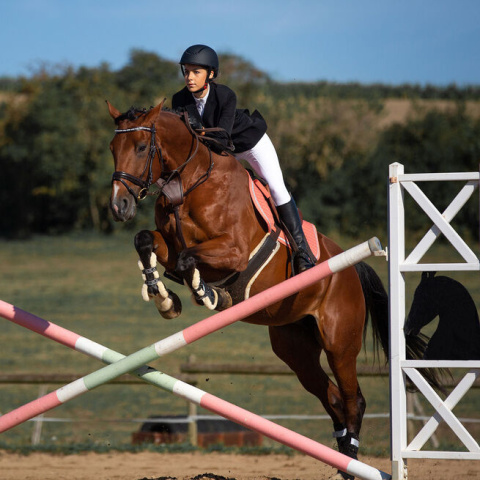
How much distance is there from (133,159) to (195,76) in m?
0.71

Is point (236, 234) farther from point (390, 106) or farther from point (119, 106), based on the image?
point (390, 106)

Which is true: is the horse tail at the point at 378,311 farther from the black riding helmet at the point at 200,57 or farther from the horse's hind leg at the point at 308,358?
the black riding helmet at the point at 200,57

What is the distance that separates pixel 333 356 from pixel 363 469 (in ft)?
5.27

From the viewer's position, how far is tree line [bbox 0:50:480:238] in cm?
2622

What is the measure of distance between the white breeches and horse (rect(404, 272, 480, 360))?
1.22 meters

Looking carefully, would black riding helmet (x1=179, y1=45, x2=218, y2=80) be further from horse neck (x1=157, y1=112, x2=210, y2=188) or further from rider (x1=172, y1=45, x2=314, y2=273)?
horse neck (x1=157, y1=112, x2=210, y2=188)

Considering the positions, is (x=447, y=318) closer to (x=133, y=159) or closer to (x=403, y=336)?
(x=403, y=336)

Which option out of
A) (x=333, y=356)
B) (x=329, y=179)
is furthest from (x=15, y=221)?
(x=333, y=356)

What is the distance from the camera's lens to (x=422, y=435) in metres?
3.80

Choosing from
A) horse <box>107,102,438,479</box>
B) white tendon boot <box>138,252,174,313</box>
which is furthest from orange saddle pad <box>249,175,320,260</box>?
white tendon boot <box>138,252,174,313</box>

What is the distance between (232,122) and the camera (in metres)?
4.66

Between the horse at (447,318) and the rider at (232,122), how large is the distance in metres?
0.96

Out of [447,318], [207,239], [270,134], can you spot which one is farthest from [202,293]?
[270,134]

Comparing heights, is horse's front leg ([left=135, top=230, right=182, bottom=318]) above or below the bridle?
below
